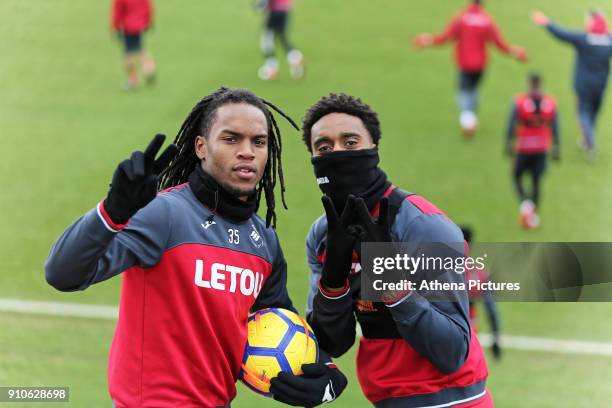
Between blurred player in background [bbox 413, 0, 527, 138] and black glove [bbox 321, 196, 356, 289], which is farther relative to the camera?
blurred player in background [bbox 413, 0, 527, 138]

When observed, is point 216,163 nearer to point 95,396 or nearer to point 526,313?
point 95,396

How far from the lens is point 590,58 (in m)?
17.6

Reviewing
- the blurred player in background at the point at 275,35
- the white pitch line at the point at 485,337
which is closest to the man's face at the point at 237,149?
the white pitch line at the point at 485,337

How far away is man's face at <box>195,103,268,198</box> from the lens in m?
4.91

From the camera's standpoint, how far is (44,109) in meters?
20.6

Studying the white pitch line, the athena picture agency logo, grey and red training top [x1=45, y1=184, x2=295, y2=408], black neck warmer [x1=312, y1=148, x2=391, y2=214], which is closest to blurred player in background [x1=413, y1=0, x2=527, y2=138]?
the white pitch line

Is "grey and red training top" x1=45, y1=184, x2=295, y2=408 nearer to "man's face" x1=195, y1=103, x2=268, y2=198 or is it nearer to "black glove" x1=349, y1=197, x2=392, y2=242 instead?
"man's face" x1=195, y1=103, x2=268, y2=198

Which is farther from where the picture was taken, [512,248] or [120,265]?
[512,248]

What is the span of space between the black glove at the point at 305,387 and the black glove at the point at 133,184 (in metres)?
1.33

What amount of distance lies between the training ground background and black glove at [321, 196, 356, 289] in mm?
5121

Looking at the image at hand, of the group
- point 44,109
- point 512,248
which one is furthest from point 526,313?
point 44,109

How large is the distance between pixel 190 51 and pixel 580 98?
29.7 feet

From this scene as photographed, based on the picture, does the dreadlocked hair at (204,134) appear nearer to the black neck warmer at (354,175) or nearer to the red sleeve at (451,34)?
the black neck warmer at (354,175)

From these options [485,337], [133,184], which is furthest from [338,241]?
[485,337]
